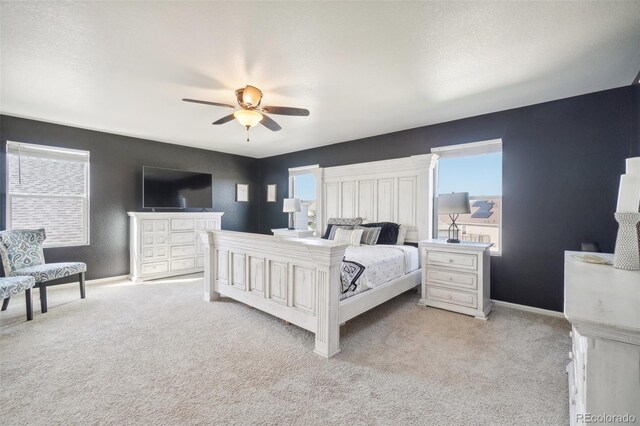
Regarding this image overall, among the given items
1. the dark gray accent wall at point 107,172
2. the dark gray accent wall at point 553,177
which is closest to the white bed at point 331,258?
the dark gray accent wall at point 553,177

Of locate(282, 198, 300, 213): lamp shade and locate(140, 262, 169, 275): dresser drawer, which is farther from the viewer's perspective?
locate(282, 198, 300, 213): lamp shade

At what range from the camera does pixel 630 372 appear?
0.81 metres

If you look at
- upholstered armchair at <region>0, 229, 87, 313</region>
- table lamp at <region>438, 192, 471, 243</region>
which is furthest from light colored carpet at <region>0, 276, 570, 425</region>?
table lamp at <region>438, 192, 471, 243</region>

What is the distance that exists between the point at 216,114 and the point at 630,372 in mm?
4115

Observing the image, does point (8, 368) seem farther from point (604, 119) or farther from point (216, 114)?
point (604, 119)

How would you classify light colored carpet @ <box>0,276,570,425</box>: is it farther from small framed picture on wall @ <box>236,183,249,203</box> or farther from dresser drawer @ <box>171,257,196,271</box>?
small framed picture on wall @ <box>236,183,249,203</box>

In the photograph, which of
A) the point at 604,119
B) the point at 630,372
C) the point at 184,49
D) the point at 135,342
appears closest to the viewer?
the point at 630,372

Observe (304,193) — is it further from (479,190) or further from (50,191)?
(50,191)

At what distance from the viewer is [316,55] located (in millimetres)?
2256

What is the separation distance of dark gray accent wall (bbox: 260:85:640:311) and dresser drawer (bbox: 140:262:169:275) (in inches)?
203

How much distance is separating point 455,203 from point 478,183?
73 centimetres

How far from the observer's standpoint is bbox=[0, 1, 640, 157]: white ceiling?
1777 millimetres

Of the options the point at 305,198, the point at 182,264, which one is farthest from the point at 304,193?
the point at 182,264

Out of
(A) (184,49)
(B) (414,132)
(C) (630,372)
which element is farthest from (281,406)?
(B) (414,132)
